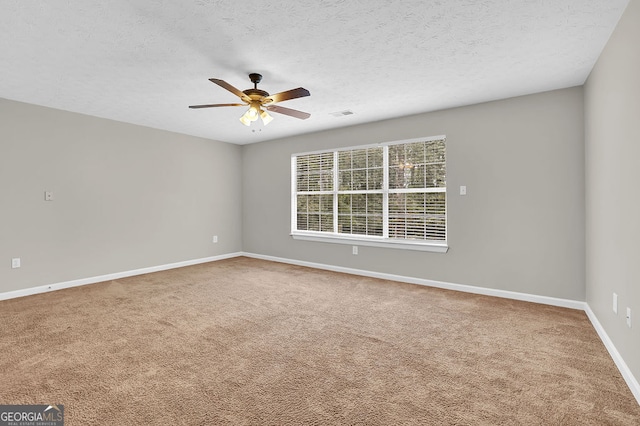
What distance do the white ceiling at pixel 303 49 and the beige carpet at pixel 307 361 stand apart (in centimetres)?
244

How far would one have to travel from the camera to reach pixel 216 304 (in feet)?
11.7

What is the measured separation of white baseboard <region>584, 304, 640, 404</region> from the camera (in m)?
1.87

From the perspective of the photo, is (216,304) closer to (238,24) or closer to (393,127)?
(238,24)

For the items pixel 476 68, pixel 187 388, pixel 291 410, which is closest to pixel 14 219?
pixel 187 388

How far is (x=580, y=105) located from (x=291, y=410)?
4.12 meters

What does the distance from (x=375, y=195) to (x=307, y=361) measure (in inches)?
126

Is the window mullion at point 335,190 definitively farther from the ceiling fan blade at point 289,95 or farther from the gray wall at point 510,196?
the ceiling fan blade at point 289,95

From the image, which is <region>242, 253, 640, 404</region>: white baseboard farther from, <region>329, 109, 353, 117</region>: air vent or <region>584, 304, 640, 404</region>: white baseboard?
<region>329, 109, 353, 117</region>: air vent

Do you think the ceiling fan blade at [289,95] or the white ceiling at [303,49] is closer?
the white ceiling at [303,49]

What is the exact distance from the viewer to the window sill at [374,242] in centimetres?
429

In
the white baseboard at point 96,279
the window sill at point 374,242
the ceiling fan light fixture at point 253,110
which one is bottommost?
the white baseboard at point 96,279

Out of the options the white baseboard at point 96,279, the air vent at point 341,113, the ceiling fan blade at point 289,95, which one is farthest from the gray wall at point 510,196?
the white baseboard at point 96,279

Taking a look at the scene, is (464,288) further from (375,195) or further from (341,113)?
(341,113)

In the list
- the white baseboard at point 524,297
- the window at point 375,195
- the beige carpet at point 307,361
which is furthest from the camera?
the window at point 375,195
